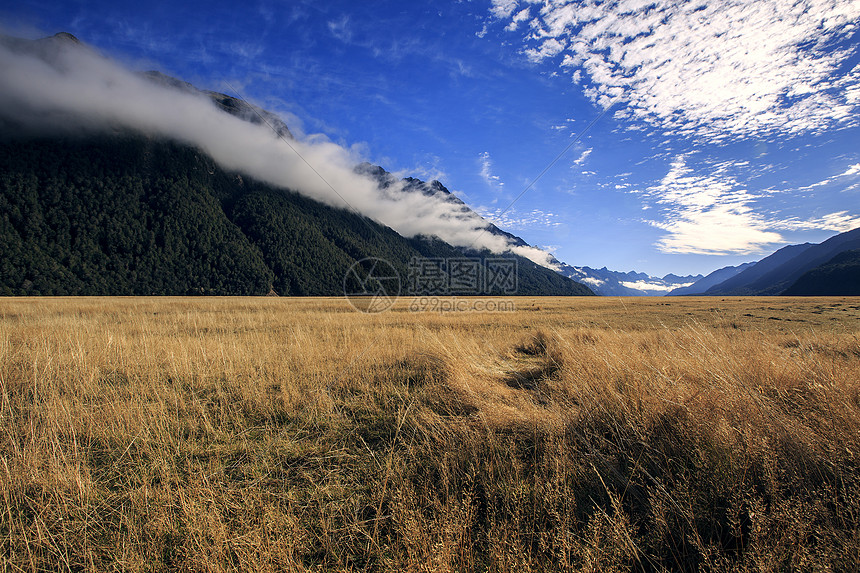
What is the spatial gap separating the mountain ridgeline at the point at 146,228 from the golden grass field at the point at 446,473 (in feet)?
465

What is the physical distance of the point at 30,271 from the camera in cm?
9888

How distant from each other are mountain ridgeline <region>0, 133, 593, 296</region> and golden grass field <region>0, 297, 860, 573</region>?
465 ft

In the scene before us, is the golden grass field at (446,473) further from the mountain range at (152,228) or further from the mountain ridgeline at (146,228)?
the mountain ridgeline at (146,228)

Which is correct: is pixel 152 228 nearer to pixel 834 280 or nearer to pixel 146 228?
pixel 146 228

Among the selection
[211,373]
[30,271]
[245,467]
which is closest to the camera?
[245,467]

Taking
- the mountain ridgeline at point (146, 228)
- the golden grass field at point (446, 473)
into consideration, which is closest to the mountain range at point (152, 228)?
the mountain ridgeline at point (146, 228)

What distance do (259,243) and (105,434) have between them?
173399 millimetres

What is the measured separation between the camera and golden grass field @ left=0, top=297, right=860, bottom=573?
6.75 feet

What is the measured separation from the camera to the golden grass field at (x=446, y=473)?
206cm

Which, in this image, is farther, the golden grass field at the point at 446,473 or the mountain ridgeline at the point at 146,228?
the mountain ridgeline at the point at 146,228

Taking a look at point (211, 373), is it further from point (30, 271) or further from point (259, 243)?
point (259, 243)

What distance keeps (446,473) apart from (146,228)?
187 metres

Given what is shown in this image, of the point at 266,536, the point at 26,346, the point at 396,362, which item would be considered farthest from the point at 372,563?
the point at 26,346

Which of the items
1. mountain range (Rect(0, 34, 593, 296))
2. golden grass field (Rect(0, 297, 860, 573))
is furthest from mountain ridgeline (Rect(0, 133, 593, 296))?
golden grass field (Rect(0, 297, 860, 573))
